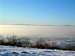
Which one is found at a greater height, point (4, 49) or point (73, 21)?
point (73, 21)

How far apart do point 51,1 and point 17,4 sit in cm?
41

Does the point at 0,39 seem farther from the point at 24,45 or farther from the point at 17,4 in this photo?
the point at 17,4

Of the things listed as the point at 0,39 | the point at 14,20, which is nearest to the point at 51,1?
the point at 14,20

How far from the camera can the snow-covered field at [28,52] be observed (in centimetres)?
238

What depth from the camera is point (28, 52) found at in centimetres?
243

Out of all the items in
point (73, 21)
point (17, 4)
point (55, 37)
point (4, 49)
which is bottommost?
point (4, 49)

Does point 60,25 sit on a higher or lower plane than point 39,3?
lower

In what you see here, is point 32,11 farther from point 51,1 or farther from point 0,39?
point 0,39

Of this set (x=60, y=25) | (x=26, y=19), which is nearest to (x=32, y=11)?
(x=26, y=19)

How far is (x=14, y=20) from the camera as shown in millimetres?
2457

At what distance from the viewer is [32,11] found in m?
2.42

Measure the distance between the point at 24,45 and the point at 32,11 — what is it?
417mm

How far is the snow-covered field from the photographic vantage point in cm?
238

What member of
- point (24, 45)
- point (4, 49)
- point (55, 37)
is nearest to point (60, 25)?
point (55, 37)
